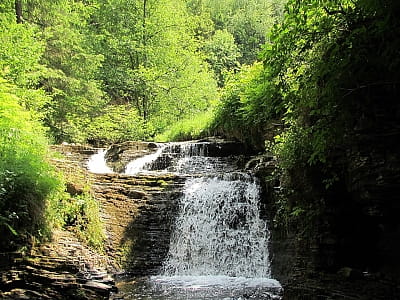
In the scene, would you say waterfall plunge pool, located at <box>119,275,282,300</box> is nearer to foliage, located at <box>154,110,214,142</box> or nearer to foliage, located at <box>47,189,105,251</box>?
foliage, located at <box>47,189,105,251</box>

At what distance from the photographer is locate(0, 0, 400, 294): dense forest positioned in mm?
4594

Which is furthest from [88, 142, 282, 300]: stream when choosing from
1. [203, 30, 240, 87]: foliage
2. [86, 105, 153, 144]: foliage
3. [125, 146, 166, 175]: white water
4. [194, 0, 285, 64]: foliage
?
[194, 0, 285, 64]: foliage

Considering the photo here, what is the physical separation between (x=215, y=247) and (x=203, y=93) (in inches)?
588

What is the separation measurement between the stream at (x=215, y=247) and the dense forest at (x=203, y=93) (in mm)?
1165

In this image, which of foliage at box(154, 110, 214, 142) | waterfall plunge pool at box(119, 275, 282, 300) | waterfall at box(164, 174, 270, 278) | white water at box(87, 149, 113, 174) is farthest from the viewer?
foliage at box(154, 110, 214, 142)

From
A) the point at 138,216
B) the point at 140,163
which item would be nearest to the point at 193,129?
the point at 140,163

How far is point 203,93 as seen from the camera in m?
23.2

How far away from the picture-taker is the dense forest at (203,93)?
4594mm

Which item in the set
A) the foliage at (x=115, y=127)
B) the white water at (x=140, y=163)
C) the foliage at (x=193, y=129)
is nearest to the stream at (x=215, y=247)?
the white water at (x=140, y=163)

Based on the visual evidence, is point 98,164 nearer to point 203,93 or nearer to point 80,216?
point 80,216

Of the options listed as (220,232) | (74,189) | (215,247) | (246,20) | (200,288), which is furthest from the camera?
(246,20)

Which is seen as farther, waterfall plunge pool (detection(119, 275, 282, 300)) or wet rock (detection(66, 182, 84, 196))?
wet rock (detection(66, 182, 84, 196))

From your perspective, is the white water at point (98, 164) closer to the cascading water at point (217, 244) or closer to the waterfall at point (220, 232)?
the cascading water at point (217, 244)

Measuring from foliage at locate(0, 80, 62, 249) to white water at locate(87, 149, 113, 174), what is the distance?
679 centimetres
